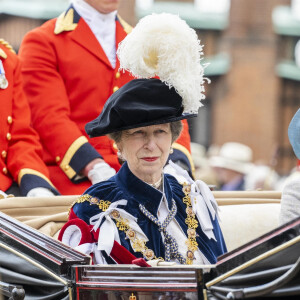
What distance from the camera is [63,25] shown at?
4.55 m

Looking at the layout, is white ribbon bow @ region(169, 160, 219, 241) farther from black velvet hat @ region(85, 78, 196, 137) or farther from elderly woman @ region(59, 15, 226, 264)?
black velvet hat @ region(85, 78, 196, 137)

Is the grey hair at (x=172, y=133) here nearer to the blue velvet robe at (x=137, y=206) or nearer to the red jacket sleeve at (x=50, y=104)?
the blue velvet robe at (x=137, y=206)

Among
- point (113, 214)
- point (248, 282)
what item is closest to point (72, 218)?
point (113, 214)

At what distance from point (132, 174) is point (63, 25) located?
1531 mm

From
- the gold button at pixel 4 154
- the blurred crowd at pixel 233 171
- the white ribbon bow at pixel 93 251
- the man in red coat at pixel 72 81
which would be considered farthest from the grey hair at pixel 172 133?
the blurred crowd at pixel 233 171

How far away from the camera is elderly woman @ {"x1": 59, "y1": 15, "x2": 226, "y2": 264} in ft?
10.3

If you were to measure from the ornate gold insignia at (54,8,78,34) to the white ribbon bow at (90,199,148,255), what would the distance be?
5.19 ft

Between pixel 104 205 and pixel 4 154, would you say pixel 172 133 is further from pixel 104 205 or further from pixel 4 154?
pixel 4 154

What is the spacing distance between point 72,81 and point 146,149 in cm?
133

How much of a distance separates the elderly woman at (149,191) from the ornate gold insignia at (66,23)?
3.95ft

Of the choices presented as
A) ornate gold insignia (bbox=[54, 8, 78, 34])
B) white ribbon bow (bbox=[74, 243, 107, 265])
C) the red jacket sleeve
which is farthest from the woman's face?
ornate gold insignia (bbox=[54, 8, 78, 34])

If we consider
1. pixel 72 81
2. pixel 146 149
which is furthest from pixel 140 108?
pixel 72 81

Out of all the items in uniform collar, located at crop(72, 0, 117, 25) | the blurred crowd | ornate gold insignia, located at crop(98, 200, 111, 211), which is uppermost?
uniform collar, located at crop(72, 0, 117, 25)

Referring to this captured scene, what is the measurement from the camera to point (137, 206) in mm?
3234
